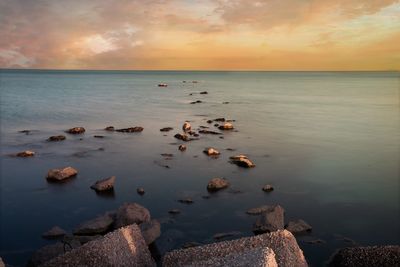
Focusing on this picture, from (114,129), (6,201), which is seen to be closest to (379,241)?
(6,201)

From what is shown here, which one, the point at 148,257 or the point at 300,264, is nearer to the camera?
the point at 300,264

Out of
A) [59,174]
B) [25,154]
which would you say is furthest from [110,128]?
[59,174]

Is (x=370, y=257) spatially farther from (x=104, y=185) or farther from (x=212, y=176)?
(x=104, y=185)

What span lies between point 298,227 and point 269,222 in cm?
131

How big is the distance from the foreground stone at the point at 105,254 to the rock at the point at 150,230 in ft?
11.3

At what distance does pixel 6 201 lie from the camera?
20203mm

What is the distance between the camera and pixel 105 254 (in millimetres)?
11102

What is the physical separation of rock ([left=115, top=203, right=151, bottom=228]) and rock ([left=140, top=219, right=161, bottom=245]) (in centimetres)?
44

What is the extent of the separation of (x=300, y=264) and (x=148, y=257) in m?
4.50

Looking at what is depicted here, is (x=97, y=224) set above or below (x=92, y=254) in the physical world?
below

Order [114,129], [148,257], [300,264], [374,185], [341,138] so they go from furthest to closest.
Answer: [114,129] → [341,138] → [374,185] → [148,257] → [300,264]

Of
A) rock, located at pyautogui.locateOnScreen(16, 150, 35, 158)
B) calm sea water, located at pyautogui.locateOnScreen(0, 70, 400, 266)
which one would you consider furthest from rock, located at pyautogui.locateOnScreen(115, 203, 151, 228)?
rock, located at pyautogui.locateOnScreen(16, 150, 35, 158)

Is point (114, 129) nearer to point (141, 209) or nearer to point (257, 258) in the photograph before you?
point (141, 209)

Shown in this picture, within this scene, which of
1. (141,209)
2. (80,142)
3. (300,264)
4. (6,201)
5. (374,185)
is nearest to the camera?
(300,264)
